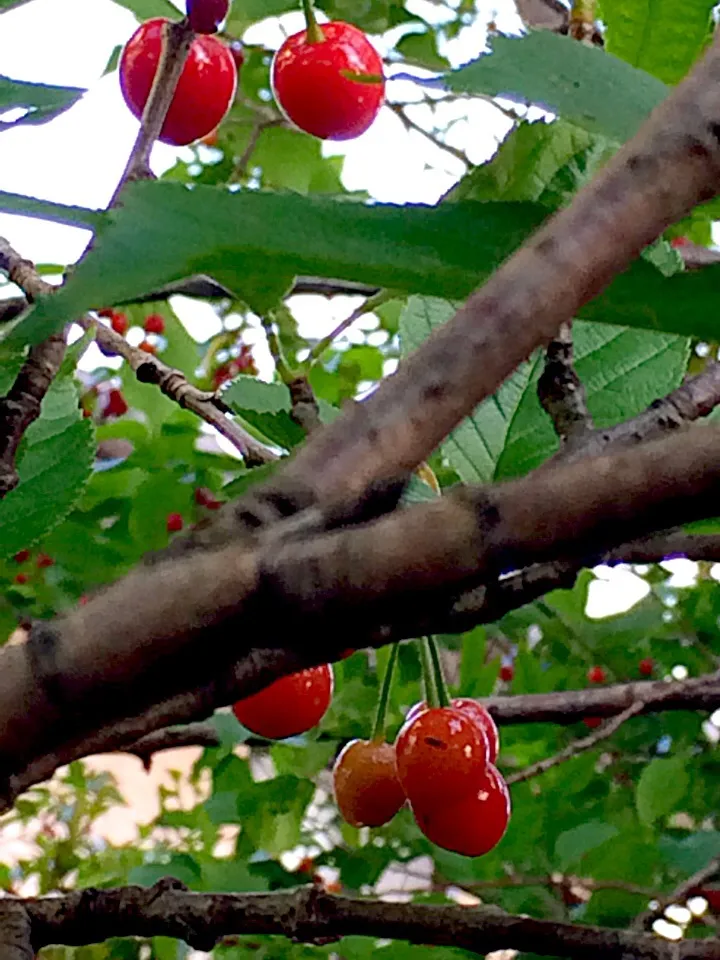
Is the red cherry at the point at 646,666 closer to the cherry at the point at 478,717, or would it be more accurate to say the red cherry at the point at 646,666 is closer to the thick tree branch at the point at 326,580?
the cherry at the point at 478,717

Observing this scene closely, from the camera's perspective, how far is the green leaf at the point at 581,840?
75 centimetres

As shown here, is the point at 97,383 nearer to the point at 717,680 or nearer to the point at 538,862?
the point at 538,862

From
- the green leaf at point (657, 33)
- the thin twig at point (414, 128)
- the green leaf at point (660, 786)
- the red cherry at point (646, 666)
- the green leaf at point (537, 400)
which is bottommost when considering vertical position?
the green leaf at point (537, 400)

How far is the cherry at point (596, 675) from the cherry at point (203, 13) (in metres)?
0.79

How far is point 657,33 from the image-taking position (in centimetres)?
31

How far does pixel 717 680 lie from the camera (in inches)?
23.8

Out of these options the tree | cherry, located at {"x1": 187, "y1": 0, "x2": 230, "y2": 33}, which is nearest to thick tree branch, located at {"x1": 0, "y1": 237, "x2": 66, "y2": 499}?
the tree

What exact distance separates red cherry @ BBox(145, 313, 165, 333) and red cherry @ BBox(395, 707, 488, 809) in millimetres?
593

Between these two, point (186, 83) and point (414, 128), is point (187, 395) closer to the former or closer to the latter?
point (186, 83)

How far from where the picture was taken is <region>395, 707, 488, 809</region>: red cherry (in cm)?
42

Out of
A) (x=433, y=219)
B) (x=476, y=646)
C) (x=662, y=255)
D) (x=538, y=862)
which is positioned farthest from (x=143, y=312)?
(x=433, y=219)

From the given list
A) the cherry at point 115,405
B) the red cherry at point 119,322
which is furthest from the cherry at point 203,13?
the cherry at point 115,405

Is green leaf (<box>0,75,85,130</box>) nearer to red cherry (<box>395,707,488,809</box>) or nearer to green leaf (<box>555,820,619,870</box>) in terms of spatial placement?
red cherry (<box>395,707,488,809</box>)

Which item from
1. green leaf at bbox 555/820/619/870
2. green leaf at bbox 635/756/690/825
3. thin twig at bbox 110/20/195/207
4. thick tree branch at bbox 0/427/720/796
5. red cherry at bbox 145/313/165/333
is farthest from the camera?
red cherry at bbox 145/313/165/333
